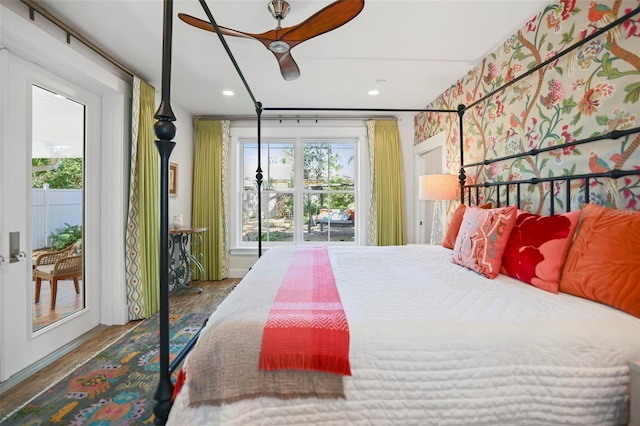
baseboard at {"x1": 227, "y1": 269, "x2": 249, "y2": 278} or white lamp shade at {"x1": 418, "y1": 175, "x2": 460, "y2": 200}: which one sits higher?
white lamp shade at {"x1": 418, "y1": 175, "x2": 460, "y2": 200}

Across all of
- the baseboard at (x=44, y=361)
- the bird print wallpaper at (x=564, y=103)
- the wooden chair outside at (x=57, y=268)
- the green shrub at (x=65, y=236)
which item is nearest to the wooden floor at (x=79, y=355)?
the baseboard at (x=44, y=361)

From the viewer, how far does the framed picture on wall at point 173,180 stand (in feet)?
11.4

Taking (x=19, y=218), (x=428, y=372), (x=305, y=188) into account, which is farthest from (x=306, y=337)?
(x=305, y=188)

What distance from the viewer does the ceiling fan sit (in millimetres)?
1471

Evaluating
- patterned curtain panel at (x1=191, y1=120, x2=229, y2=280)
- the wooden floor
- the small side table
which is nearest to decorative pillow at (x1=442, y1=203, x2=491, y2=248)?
the wooden floor

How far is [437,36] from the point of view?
216 cm

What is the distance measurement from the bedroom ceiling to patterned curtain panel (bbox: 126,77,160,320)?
0.41 m

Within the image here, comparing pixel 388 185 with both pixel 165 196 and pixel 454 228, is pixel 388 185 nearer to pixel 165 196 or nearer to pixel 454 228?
pixel 454 228

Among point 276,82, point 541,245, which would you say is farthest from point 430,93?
point 541,245

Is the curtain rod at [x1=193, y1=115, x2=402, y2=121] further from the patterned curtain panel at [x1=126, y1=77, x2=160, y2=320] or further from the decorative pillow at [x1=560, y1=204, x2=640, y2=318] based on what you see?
the decorative pillow at [x1=560, y1=204, x2=640, y2=318]

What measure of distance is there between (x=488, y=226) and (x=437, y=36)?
60.6 inches

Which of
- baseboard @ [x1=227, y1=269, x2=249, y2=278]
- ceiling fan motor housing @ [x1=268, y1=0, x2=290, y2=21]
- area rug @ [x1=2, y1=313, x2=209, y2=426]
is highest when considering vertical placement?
ceiling fan motor housing @ [x1=268, y1=0, x2=290, y2=21]

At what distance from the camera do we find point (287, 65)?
199 cm

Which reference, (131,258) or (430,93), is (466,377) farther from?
(430,93)
